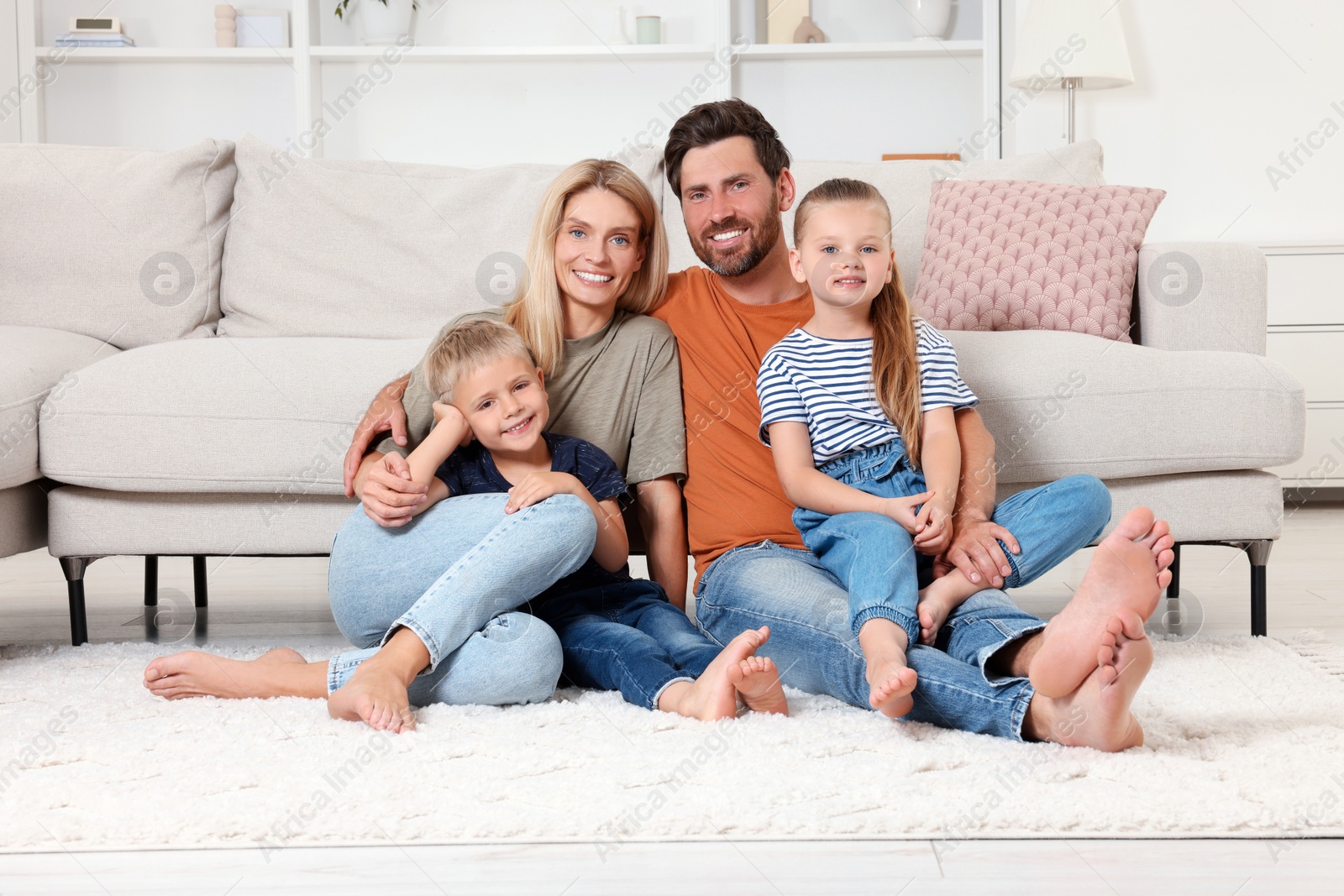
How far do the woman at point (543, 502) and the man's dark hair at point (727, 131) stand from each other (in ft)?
0.39

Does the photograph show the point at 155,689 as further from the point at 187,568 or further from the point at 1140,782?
the point at 187,568

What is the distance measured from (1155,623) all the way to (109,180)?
6.49 ft

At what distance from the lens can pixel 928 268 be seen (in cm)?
192

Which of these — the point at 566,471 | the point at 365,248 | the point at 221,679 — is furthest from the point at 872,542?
the point at 365,248

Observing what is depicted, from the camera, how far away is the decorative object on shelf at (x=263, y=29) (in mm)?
3611

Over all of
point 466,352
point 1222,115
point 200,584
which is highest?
point 1222,115

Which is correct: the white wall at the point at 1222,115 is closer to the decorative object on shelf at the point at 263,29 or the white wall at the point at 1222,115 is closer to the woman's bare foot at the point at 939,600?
the decorative object on shelf at the point at 263,29

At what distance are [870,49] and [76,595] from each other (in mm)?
2894

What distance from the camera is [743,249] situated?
1.53 m

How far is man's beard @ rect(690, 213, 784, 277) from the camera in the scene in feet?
5.01

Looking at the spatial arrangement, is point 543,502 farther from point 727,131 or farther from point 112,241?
point 112,241

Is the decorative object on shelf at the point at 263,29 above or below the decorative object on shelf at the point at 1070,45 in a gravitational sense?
above

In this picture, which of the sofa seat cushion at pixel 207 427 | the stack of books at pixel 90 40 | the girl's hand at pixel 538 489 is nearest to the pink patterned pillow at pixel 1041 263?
the girl's hand at pixel 538 489

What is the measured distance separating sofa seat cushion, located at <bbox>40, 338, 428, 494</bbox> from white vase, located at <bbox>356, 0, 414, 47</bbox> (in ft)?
7.86
